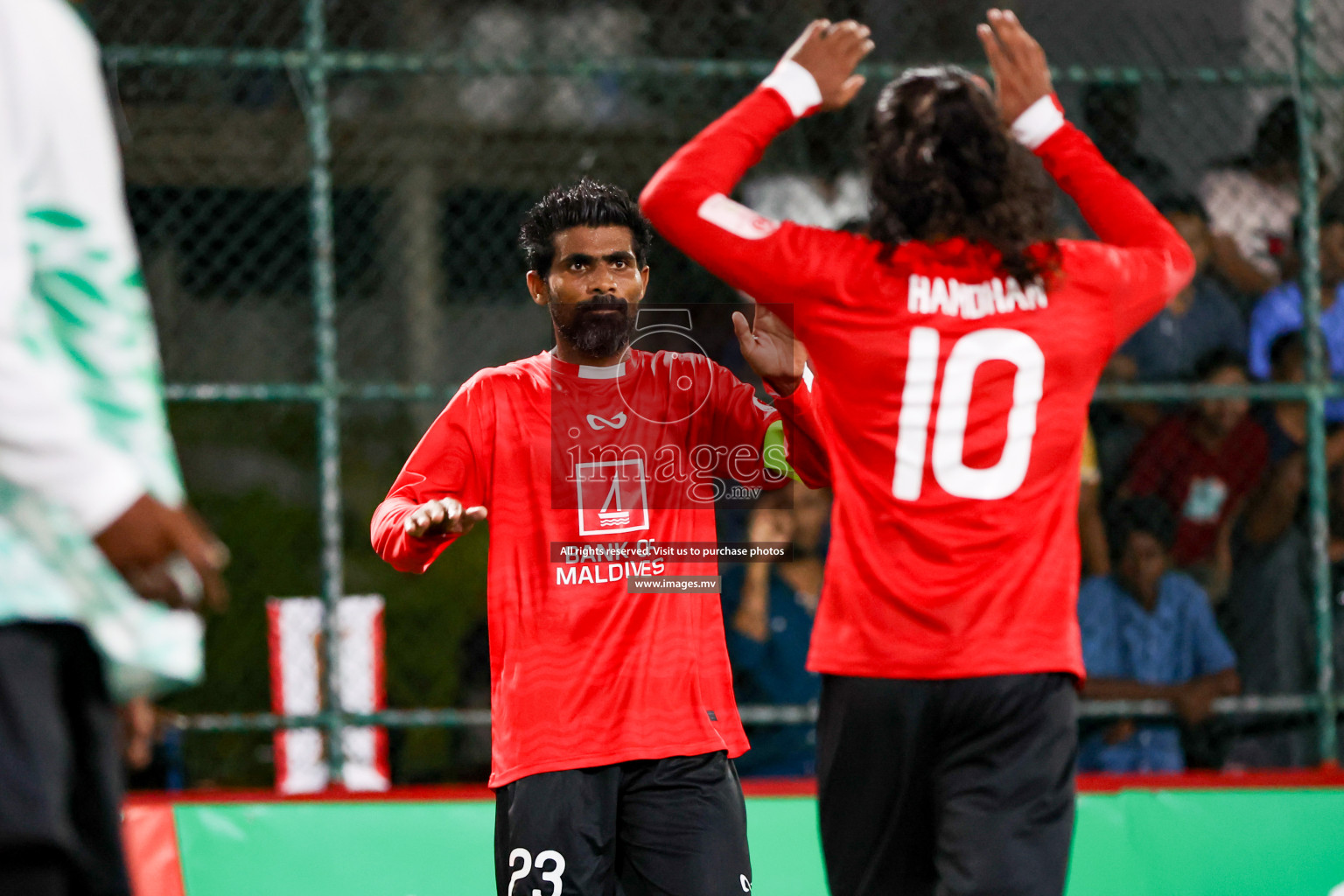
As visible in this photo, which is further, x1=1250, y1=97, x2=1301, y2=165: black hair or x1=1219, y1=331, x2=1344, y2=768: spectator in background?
x1=1250, y1=97, x2=1301, y2=165: black hair

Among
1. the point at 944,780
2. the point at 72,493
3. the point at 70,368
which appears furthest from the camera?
the point at 944,780

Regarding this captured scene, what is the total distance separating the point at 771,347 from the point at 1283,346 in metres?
3.43

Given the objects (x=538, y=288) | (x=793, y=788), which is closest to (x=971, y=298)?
(x=538, y=288)

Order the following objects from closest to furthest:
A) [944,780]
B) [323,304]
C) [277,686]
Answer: [944,780]
[323,304]
[277,686]

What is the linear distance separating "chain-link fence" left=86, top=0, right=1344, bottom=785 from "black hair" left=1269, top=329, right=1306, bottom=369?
0.6 inches

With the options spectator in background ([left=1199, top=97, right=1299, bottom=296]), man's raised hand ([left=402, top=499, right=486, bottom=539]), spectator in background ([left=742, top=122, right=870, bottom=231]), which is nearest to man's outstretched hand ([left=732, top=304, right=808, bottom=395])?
man's raised hand ([left=402, top=499, right=486, bottom=539])

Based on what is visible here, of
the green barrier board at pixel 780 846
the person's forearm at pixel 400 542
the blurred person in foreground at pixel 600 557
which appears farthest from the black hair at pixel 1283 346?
the person's forearm at pixel 400 542

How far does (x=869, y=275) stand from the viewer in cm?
257

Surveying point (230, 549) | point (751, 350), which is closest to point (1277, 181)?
point (751, 350)

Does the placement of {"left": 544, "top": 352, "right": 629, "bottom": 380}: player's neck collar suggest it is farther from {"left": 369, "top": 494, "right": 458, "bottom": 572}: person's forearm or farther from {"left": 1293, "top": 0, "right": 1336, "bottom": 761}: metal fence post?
{"left": 1293, "top": 0, "right": 1336, "bottom": 761}: metal fence post

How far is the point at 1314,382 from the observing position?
204 inches

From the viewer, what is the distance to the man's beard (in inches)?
129

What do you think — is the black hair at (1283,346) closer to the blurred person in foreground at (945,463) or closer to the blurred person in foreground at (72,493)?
the blurred person in foreground at (945,463)

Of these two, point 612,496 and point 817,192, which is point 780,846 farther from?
point 817,192
